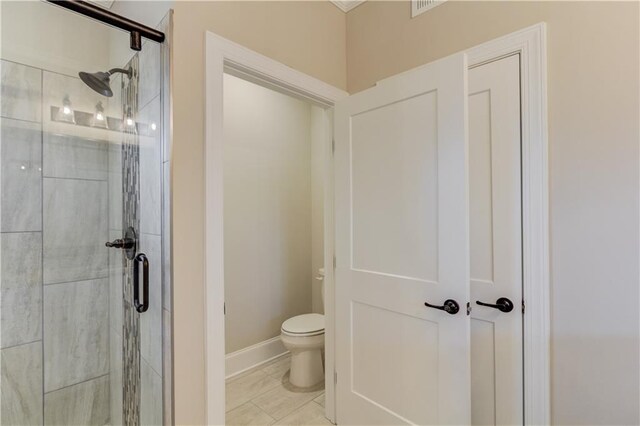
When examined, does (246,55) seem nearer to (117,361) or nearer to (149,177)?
(149,177)

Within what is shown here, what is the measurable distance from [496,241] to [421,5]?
1308 millimetres

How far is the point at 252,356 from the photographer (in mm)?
2621

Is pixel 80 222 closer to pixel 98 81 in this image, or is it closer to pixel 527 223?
pixel 98 81

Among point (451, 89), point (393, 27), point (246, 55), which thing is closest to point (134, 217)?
point (246, 55)

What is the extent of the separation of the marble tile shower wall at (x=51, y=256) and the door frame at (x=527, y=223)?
2.40ft

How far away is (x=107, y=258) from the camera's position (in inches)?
64.7

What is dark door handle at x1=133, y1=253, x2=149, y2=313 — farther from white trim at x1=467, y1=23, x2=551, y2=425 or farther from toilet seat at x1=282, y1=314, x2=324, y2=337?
white trim at x1=467, y1=23, x2=551, y2=425

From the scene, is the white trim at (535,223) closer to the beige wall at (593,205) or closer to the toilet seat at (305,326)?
the beige wall at (593,205)

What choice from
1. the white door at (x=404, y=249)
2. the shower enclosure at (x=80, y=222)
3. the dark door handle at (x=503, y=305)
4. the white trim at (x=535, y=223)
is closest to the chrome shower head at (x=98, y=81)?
the shower enclosure at (x=80, y=222)

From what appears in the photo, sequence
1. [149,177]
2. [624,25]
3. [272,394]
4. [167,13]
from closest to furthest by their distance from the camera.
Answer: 1. [624,25]
2. [167,13]
3. [149,177]
4. [272,394]

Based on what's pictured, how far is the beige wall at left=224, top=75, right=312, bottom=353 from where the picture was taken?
2580 mm

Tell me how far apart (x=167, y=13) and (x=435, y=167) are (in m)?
1.30

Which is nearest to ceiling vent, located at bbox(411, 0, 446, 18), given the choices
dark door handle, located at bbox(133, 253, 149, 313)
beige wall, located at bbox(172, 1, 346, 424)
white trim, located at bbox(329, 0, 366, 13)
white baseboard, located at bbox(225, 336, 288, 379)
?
white trim, located at bbox(329, 0, 366, 13)

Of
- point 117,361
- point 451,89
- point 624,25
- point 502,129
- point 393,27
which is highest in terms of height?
point 393,27
